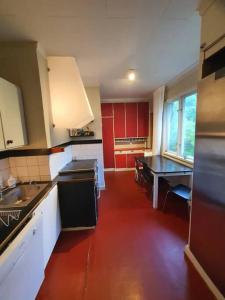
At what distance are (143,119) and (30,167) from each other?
13.6ft

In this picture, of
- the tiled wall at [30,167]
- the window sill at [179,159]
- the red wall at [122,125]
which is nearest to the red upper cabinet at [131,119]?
the red wall at [122,125]

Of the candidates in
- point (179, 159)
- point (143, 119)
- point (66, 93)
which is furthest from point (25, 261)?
point (143, 119)

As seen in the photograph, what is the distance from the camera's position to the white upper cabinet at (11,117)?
1.47m

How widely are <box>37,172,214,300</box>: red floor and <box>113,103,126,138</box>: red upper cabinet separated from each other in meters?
3.01

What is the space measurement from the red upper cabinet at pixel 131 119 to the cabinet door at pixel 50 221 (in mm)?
3728

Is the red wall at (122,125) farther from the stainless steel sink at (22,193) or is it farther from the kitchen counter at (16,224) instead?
the kitchen counter at (16,224)

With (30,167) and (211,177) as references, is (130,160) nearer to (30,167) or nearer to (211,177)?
(30,167)

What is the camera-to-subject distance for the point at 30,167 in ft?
6.72

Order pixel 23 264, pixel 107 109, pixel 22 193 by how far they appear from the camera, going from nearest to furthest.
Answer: pixel 23 264
pixel 22 193
pixel 107 109

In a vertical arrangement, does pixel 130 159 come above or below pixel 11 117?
below

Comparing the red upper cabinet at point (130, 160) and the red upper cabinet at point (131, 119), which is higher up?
the red upper cabinet at point (131, 119)

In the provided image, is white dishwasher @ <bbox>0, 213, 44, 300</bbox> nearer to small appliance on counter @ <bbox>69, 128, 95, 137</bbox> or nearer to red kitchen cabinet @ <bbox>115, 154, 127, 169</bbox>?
small appliance on counter @ <bbox>69, 128, 95, 137</bbox>

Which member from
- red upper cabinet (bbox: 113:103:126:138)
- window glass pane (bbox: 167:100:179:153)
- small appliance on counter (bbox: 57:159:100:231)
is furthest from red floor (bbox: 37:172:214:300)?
red upper cabinet (bbox: 113:103:126:138)

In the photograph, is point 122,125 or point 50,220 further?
point 122,125
